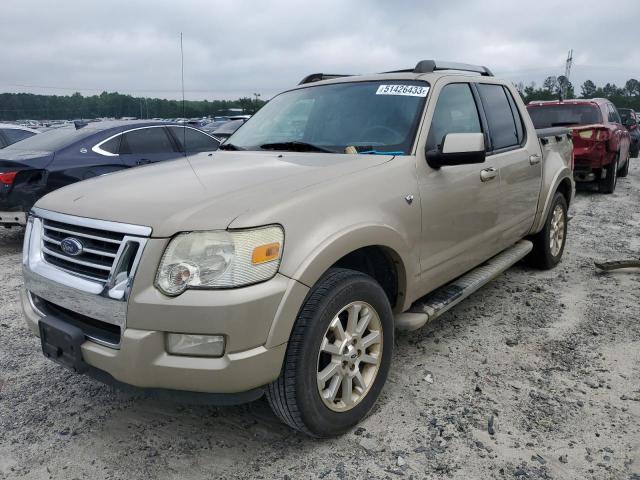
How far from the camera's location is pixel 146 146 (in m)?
7.18

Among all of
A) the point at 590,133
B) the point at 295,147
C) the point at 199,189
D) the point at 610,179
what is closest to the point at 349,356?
the point at 199,189

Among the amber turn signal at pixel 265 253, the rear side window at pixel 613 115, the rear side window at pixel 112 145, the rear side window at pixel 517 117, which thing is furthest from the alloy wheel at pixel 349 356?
the rear side window at pixel 613 115

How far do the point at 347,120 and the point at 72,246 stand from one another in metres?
1.84

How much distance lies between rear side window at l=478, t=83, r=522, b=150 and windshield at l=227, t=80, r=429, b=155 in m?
0.89

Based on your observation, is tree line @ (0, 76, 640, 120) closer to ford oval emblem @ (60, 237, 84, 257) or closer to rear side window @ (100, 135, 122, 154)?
rear side window @ (100, 135, 122, 154)

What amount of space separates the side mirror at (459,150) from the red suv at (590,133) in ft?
25.4

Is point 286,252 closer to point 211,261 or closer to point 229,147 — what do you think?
point 211,261

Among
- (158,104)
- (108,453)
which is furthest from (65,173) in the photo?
(108,453)

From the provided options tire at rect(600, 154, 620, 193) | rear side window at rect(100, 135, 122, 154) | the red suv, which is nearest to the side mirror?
rear side window at rect(100, 135, 122, 154)

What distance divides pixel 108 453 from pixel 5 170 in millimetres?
4752

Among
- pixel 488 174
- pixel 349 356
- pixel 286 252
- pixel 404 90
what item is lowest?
pixel 349 356

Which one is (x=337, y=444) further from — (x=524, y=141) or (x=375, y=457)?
(x=524, y=141)

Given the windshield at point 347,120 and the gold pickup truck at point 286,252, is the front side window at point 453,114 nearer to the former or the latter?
the gold pickup truck at point 286,252

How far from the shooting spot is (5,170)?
6117mm
